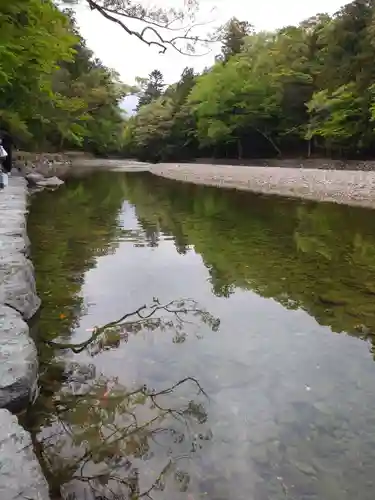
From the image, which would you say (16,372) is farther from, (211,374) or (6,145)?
(6,145)

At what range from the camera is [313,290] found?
20.9 ft

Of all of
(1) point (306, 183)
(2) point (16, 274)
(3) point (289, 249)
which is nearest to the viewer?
(2) point (16, 274)

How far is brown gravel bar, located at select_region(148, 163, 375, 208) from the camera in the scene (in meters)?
16.7

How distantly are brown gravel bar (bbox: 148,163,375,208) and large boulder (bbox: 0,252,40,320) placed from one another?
1180 centimetres

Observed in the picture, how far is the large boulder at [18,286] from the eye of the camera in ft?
15.3

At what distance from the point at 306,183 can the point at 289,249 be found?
11534mm

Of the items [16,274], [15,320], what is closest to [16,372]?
[15,320]

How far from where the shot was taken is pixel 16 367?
10.7 feet

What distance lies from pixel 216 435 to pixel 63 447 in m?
0.96

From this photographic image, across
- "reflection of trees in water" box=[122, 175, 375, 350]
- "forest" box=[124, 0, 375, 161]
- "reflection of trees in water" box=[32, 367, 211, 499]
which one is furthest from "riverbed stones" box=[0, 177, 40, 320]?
"forest" box=[124, 0, 375, 161]

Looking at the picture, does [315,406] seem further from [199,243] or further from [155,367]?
[199,243]

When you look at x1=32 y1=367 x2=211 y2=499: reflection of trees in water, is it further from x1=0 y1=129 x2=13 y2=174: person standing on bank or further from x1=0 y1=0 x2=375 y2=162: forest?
x1=0 y1=129 x2=13 y2=174: person standing on bank

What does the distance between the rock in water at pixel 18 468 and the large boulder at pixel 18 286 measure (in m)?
2.12

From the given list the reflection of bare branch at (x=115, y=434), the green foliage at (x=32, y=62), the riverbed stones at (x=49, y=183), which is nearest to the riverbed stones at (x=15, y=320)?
the reflection of bare branch at (x=115, y=434)
